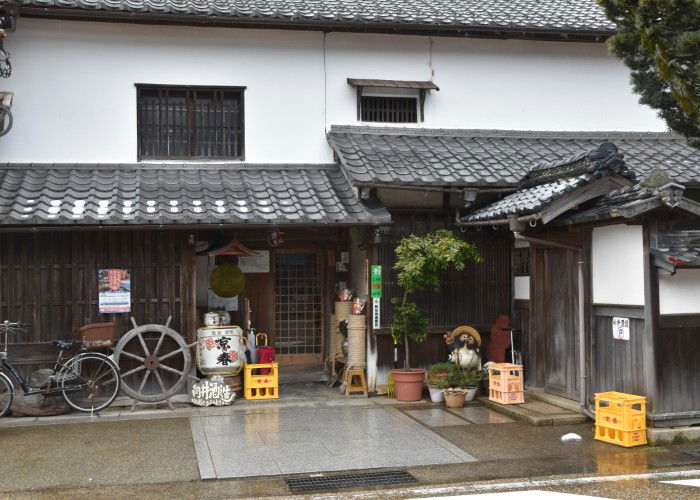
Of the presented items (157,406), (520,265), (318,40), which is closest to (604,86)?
(520,265)

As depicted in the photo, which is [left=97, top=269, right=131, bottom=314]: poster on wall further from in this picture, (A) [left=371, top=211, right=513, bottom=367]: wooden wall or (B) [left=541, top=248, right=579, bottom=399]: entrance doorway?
(B) [left=541, top=248, right=579, bottom=399]: entrance doorway

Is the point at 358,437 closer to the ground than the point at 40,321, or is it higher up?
closer to the ground

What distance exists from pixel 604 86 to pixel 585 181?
5.60 meters

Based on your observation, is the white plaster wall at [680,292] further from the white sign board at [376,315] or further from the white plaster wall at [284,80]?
the white plaster wall at [284,80]

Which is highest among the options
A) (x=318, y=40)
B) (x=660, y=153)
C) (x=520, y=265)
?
(x=318, y=40)

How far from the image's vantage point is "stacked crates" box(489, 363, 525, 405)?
463 inches

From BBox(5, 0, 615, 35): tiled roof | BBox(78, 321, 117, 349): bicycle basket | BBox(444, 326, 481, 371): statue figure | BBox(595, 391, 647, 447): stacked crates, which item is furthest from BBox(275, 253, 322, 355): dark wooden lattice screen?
BBox(595, 391, 647, 447): stacked crates

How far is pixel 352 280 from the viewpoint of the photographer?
14516 mm

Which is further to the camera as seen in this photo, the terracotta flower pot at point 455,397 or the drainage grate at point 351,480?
the terracotta flower pot at point 455,397

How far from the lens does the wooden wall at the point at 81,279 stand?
39.2 feet

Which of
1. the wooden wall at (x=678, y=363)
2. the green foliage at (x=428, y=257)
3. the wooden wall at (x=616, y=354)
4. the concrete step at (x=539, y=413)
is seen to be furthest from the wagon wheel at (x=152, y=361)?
the wooden wall at (x=678, y=363)

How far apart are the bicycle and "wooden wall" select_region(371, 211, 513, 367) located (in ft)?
15.2

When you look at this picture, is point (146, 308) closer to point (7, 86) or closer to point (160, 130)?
point (160, 130)

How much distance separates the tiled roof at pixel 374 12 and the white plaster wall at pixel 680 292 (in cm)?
670
